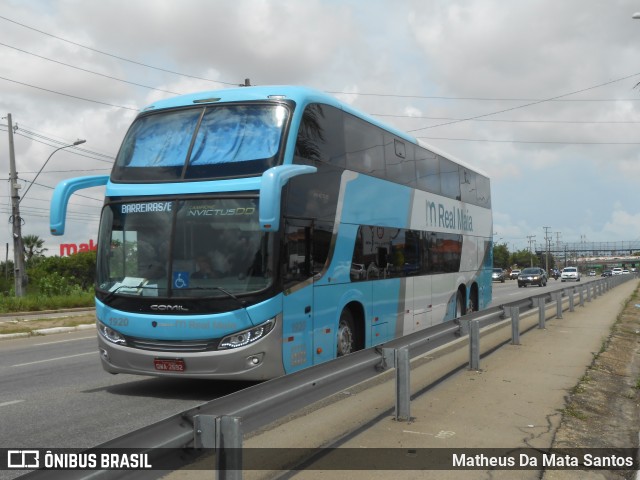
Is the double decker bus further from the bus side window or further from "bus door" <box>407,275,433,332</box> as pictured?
"bus door" <box>407,275,433,332</box>

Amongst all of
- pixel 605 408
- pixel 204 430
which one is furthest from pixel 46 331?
pixel 204 430

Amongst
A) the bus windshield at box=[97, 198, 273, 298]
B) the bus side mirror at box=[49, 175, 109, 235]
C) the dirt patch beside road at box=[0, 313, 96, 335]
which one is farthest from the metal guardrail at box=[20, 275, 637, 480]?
the dirt patch beside road at box=[0, 313, 96, 335]

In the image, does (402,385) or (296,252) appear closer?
(402,385)

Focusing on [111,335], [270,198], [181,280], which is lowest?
[111,335]

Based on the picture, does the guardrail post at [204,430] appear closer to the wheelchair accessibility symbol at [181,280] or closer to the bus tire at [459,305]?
the wheelchair accessibility symbol at [181,280]

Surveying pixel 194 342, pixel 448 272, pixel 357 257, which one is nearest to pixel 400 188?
pixel 357 257

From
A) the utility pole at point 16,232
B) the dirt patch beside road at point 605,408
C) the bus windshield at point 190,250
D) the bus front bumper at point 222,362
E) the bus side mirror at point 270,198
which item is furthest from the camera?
the utility pole at point 16,232

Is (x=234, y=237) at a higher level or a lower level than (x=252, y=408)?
higher

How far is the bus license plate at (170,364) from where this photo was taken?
7.48 metres

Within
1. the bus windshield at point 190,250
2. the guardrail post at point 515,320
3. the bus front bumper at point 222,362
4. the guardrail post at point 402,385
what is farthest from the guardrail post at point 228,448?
the guardrail post at point 515,320

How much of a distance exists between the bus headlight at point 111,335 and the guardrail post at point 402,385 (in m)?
3.38

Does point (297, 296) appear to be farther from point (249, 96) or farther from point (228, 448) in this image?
point (228, 448)

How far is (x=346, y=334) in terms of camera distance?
938cm

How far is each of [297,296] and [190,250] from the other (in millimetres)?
1395
